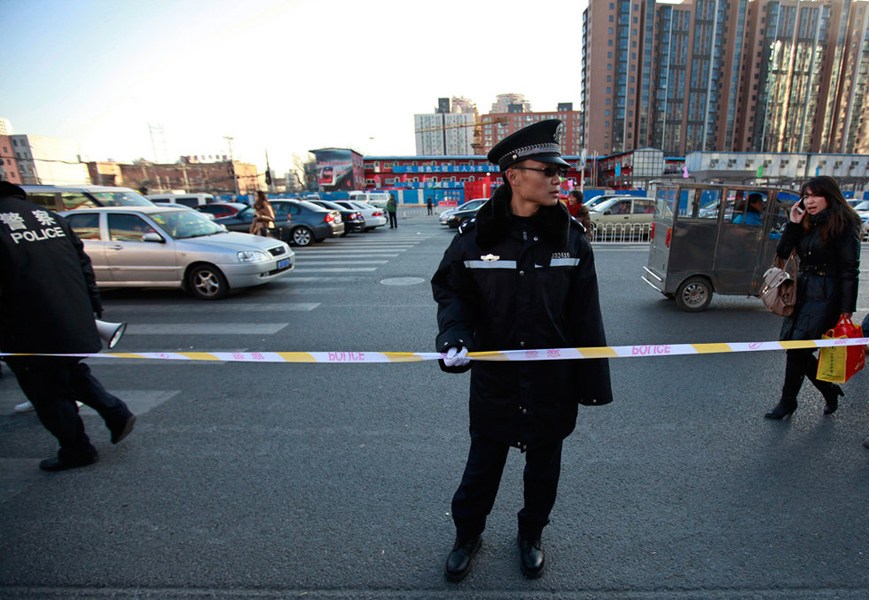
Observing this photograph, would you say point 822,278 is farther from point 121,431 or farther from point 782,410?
point 121,431

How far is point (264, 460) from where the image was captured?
3113 mm

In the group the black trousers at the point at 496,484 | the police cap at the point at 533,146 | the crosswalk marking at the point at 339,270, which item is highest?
the police cap at the point at 533,146

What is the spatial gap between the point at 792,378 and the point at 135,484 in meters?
4.86

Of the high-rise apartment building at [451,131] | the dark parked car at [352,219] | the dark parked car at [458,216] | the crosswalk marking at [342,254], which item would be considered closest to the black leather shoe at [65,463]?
the crosswalk marking at [342,254]

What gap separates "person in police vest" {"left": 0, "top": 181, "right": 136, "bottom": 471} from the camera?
2.69 m

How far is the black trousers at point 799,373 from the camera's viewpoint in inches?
135

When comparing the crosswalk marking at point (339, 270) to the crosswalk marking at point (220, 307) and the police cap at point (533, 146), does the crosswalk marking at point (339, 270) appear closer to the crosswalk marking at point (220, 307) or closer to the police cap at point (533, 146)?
the crosswalk marking at point (220, 307)

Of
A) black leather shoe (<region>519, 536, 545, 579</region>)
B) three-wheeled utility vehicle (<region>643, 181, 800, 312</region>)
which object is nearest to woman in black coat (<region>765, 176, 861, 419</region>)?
black leather shoe (<region>519, 536, 545, 579</region>)

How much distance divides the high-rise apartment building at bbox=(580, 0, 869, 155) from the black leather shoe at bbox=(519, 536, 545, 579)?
4416 inches

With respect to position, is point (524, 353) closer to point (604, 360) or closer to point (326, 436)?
point (604, 360)

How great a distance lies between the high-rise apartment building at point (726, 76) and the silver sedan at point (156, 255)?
108m

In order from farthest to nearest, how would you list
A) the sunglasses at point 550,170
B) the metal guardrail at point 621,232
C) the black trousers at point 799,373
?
1. the metal guardrail at point 621,232
2. the black trousers at point 799,373
3. the sunglasses at point 550,170

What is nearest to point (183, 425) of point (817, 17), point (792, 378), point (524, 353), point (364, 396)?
point (364, 396)

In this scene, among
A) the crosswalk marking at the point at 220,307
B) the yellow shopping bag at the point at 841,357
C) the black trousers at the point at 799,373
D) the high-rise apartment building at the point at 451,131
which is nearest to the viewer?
the yellow shopping bag at the point at 841,357
